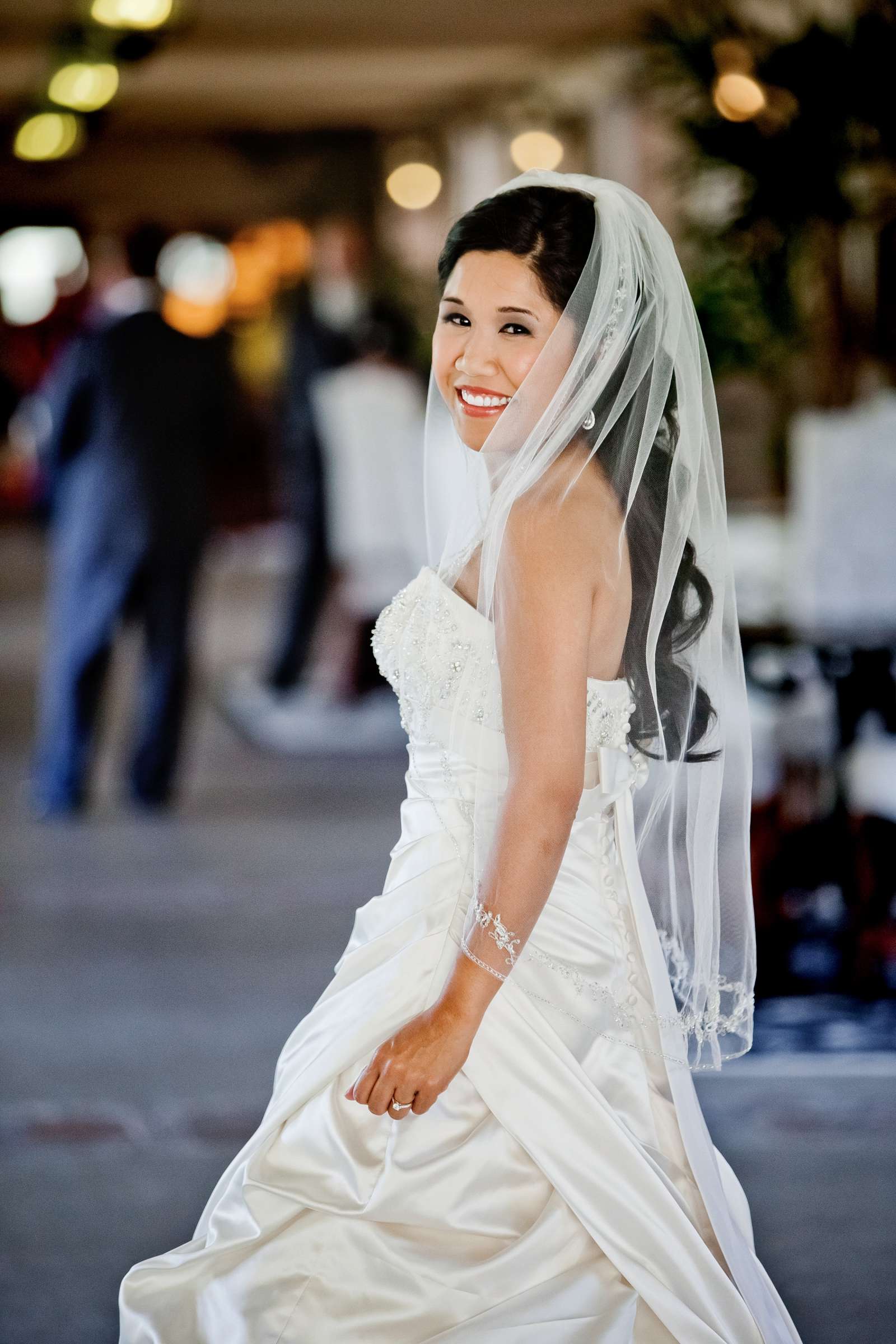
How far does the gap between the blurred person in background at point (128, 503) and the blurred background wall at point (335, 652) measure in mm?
14

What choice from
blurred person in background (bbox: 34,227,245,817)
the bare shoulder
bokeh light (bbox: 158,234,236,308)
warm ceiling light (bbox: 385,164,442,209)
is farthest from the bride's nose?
bokeh light (bbox: 158,234,236,308)

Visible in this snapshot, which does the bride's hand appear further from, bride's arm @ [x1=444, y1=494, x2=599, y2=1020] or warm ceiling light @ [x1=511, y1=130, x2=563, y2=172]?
warm ceiling light @ [x1=511, y1=130, x2=563, y2=172]

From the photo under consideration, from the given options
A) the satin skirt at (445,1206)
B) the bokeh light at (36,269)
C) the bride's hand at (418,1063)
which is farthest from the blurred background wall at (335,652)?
the bokeh light at (36,269)

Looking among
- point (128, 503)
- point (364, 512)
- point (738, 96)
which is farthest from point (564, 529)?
point (364, 512)

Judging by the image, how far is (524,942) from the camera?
1463mm

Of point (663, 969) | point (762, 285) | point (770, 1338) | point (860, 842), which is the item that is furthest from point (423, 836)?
point (762, 285)

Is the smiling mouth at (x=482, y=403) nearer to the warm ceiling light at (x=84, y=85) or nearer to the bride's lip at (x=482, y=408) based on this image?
the bride's lip at (x=482, y=408)

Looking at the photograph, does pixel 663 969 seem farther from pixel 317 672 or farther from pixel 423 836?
pixel 317 672

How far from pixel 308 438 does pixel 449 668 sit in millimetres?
5512

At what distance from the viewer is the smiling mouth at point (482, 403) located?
5.10 feet

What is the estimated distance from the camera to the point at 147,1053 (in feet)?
10.3

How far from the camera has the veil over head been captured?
4.98 feet

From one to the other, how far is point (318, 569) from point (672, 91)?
287 centimetres

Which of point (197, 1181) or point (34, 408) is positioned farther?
point (34, 408)
